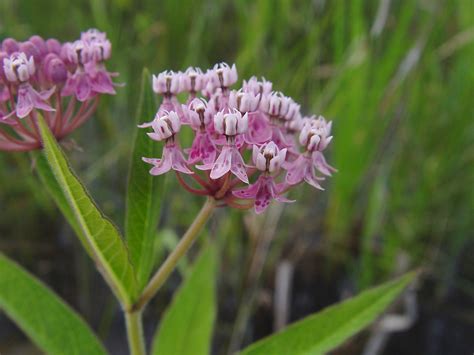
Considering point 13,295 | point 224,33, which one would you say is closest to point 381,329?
point 13,295

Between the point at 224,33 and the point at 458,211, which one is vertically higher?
the point at 224,33

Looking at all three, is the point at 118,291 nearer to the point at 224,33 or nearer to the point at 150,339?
the point at 150,339

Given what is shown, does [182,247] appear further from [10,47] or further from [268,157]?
[10,47]

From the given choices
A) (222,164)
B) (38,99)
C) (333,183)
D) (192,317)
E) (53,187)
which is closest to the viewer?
(222,164)

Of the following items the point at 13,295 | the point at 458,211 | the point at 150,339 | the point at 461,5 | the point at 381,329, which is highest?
the point at 461,5

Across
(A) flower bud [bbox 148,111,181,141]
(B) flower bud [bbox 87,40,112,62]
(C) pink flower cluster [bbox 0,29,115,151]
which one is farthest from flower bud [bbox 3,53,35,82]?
(A) flower bud [bbox 148,111,181,141]

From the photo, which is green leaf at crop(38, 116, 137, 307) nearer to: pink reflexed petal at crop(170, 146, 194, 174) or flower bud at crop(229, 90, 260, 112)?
pink reflexed petal at crop(170, 146, 194, 174)

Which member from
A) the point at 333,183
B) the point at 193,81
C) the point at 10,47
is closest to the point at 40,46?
the point at 10,47
